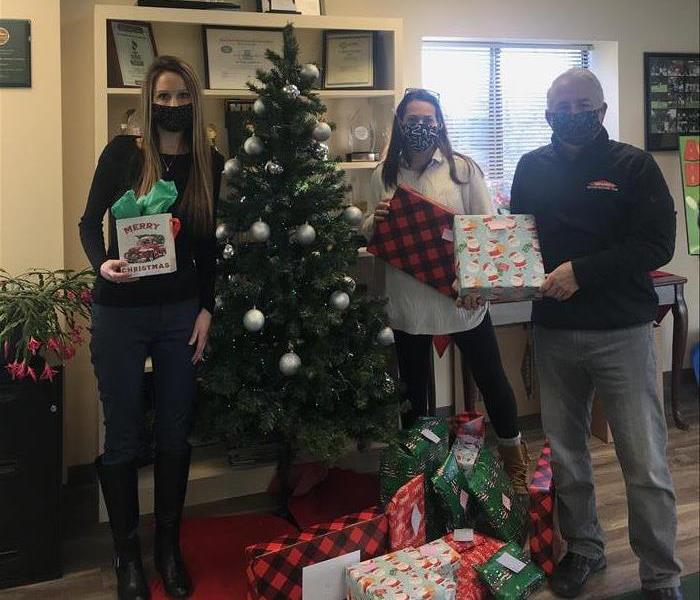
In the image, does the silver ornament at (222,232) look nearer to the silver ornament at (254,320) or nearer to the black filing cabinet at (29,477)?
the silver ornament at (254,320)

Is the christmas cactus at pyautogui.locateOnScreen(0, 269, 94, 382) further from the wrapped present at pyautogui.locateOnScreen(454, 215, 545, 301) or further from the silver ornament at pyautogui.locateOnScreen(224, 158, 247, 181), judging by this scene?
the wrapped present at pyautogui.locateOnScreen(454, 215, 545, 301)

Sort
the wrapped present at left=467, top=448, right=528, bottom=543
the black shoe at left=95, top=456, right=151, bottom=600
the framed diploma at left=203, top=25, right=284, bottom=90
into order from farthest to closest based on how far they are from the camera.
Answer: the framed diploma at left=203, top=25, right=284, bottom=90 < the wrapped present at left=467, top=448, right=528, bottom=543 < the black shoe at left=95, top=456, right=151, bottom=600

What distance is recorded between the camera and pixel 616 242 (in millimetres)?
1738

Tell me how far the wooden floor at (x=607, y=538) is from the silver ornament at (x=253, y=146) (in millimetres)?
1320

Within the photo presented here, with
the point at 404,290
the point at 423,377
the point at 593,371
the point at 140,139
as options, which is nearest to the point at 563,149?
the point at 593,371

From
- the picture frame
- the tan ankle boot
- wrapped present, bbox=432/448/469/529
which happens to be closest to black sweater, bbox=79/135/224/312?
wrapped present, bbox=432/448/469/529

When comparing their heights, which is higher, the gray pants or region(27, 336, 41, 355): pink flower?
region(27, 336, 41, 355): pink flower

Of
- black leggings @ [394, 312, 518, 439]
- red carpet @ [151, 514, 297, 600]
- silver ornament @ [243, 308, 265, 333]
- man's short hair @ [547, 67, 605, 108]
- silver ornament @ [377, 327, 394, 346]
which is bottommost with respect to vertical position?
red carpet @ [151, 514, 297, 600]

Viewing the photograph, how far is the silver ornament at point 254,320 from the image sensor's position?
78.9 inches

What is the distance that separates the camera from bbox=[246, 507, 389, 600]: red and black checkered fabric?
1.79 metres

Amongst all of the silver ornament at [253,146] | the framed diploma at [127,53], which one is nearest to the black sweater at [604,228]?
the silver ornament at [253,146]

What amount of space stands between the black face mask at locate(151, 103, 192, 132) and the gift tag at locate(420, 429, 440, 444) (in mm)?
1244

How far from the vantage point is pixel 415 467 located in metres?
2.18

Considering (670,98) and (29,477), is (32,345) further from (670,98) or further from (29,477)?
(670,98)
